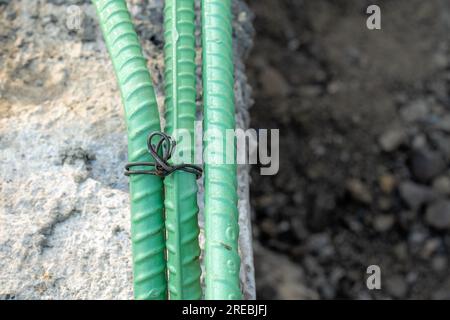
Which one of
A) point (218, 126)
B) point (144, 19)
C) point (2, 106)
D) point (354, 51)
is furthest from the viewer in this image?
point (354, 51)

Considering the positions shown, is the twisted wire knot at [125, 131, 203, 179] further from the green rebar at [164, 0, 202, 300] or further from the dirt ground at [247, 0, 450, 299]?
the dirt ground at [247, 0, 450, 299]

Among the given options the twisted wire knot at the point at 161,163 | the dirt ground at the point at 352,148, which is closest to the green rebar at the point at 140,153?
the twisted wire knot at the point at 161,163

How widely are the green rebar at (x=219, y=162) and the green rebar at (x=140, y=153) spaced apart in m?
0.10

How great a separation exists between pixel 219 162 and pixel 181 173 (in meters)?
0.08

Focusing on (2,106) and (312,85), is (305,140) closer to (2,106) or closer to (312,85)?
(312,85)

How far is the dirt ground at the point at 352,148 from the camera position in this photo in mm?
2701

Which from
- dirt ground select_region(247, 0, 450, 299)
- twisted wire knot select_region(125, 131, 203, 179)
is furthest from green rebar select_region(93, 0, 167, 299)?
dirt ground select_region(247, 0, 450, 299)

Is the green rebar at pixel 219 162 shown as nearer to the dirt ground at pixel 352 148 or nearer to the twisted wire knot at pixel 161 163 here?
the twisted wire knot at pixel 161 163

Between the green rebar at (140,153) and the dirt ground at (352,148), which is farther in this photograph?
the dirt ground at (352,148)

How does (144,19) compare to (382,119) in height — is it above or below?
below

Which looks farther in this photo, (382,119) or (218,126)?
(382,119)
